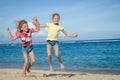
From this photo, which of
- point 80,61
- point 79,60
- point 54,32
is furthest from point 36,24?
point 79,60

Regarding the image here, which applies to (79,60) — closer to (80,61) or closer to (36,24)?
(80,61)

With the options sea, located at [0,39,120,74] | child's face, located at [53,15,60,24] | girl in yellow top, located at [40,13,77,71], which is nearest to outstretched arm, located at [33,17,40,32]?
girl in yellow top, located at [40,13,77,71]

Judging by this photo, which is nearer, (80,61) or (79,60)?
(80,61)

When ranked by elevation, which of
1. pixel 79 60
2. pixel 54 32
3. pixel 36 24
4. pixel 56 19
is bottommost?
pixel 79 60

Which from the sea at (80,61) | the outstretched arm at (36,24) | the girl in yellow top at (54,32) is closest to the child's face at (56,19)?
the girl in yellow top at (54,32)

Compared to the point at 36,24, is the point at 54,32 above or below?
below

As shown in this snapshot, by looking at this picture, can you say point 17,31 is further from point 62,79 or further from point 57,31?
point 62,79

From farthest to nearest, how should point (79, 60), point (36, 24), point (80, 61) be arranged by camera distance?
point (79, 60) < point (80, 61) < point (36, 24)

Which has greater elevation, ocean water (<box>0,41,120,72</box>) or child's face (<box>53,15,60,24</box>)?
child's face (<box>53,15,60,24</box>)

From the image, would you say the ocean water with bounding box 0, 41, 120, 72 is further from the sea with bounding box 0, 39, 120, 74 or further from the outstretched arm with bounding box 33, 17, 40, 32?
the outstretched arm with bounding box 33, 17, 40, 32

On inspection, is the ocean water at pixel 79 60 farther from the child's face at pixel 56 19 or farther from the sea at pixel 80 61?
the child's face at pixel 56 19

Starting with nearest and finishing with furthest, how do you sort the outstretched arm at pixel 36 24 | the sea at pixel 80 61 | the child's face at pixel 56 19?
the outstretched arm at pixel 36 24 < the child's face at pixel 56 19 < the sea at pixel 80 61

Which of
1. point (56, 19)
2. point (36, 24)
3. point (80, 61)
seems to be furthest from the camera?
point (80, 61)

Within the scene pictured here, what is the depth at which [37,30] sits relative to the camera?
915 cm
